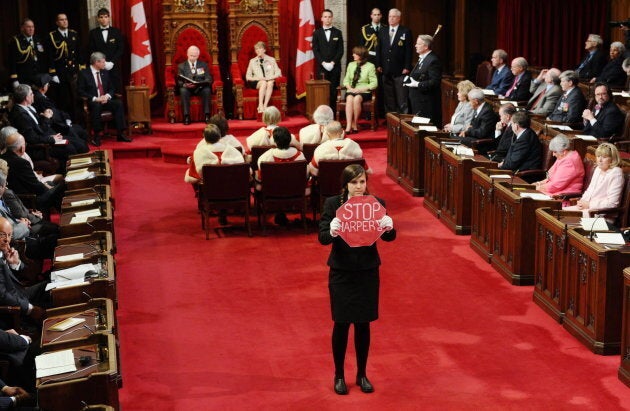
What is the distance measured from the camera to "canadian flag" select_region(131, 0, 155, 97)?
15.1m

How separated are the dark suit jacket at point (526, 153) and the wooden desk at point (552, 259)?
6.57ft

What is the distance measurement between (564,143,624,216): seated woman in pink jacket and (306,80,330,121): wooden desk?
7102 mm

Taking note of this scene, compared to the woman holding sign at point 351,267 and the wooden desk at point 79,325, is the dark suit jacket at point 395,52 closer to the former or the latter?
the woman holding sign at point 351,267

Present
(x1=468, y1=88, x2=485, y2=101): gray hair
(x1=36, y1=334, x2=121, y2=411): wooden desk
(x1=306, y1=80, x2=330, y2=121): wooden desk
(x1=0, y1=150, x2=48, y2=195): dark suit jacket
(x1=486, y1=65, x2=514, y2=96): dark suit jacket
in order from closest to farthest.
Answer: (x1=36, y1=334, x2=121, y2=411): wooden desk < (x1=0, y1=150, x2=48, y2=195): dark suit jacket < (x1=468, y1=88, x2=485, y2=101): gray hair < (x1=486, y1=65, x2=514, y2=96): dark suit jacket < (x1=306, y1=80, x2=330, y2=121): wooden desk

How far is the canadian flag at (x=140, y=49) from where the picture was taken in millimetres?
15141

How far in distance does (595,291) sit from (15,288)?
369 centimetres

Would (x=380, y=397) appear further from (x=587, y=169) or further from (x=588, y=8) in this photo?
(x=588, y=8)

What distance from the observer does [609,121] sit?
35.3 ft

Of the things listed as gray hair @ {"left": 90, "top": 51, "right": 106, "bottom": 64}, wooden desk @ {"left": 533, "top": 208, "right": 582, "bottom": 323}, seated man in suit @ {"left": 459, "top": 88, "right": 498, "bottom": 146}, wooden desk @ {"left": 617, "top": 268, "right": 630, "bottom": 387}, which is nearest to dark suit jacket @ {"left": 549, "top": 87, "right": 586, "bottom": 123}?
seated man in suit @ {"left": 459, "top": 88, "right": 498, "bottom": 146}

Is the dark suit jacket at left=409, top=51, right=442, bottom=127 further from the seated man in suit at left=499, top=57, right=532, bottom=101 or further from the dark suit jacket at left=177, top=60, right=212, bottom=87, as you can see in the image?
the dark suit jacket at left=177, top=60, right=212, bottom=87

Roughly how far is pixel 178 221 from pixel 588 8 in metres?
8.27

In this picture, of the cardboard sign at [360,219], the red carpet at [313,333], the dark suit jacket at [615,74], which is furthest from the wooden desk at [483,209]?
the dark suit jacket at [615,74]

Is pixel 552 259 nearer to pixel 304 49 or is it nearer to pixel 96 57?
pixel 96 57

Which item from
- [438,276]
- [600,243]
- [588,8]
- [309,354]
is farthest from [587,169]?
[588,8]
